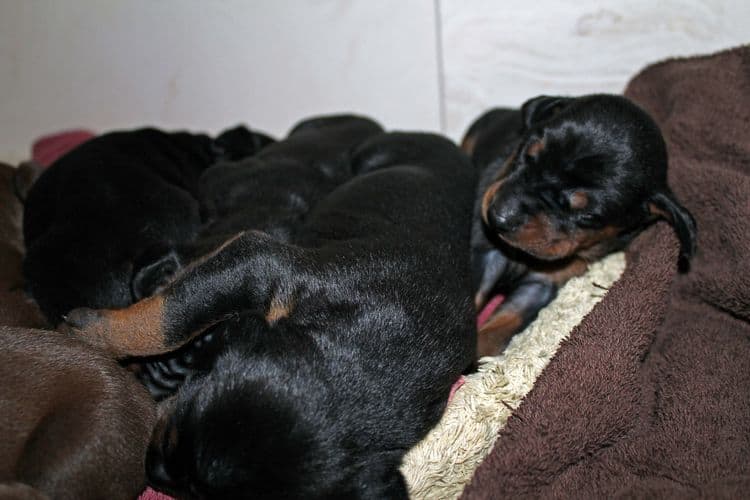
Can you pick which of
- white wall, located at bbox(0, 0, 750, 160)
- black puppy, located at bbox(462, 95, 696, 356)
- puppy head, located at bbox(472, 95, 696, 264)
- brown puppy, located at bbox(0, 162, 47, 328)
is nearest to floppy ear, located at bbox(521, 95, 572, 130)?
black puppy, located at bbox(462, 95, 696, 356)

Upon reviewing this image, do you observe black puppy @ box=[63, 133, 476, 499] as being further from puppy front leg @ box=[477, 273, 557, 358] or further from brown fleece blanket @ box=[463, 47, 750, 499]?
puppy front leg @ box=[477, 273, 557, 358]

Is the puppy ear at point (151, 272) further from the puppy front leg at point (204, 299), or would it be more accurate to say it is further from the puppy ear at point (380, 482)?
the puppy ear at point (380, 482)

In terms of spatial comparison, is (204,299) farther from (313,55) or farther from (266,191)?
(313,55)

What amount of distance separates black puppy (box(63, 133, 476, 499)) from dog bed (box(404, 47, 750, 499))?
0.62 ft

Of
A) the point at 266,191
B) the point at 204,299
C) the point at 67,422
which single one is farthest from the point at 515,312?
the point at 67,422

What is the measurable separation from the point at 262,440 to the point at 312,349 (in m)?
0.33

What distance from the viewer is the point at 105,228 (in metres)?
2.84

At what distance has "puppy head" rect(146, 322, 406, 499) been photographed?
1.85 m

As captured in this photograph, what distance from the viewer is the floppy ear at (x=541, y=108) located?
3290 millimetres

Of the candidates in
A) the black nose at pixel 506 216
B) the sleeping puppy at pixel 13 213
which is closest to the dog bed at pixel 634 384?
the black nose at pixel 506 216

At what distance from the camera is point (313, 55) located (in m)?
4.22

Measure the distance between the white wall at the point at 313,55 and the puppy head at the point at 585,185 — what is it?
93cm

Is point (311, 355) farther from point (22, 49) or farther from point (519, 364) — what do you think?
point (22, 49)

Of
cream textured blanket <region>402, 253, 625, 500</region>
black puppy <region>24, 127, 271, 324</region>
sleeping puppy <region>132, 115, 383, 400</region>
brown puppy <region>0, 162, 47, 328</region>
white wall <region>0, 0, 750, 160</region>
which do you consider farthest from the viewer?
white wall <region>0, 0, 750, 160</region>
